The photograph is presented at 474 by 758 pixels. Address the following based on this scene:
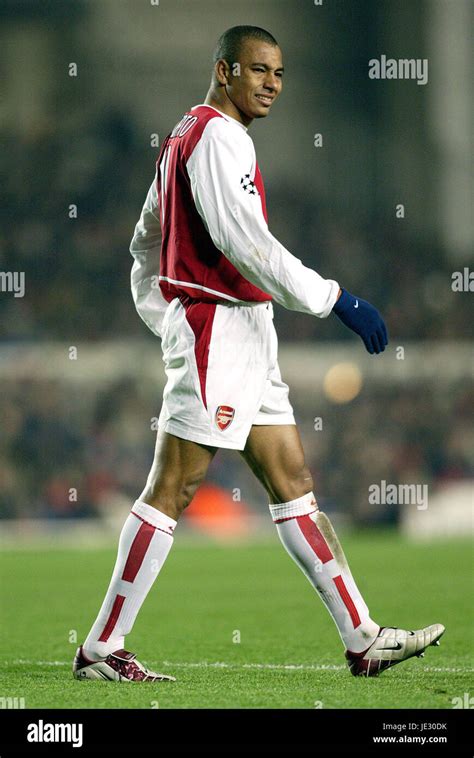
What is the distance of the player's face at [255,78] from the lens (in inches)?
179

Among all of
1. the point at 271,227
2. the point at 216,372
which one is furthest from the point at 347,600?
the point at 271,227

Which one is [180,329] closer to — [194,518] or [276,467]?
[276,467]

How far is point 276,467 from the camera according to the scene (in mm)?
4609

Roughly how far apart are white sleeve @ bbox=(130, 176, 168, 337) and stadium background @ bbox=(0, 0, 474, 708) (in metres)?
1.40

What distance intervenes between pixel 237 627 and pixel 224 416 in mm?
2632

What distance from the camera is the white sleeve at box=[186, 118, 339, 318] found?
14.0ft

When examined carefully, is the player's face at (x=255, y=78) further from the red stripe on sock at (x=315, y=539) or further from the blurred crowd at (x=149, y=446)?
the blurred crowd at (x=149, y=446)

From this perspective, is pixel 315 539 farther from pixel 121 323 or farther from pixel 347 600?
pixel 121 323

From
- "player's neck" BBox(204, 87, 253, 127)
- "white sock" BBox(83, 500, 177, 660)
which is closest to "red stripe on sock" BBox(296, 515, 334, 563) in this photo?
"white sock" BBox(83, 500, 177, 660)

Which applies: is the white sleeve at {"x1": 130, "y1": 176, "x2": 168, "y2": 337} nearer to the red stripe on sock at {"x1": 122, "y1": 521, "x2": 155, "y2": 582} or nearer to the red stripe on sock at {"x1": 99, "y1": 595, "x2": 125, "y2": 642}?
the red stripe on sock at {"x1": 122, "y1": 521, "x2": 155, "y2": 582}

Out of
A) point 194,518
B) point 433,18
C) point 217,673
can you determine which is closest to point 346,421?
point 194,518

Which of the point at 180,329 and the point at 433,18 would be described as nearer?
the point at 180,329

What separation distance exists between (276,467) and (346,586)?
504mm

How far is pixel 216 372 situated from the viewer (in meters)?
4.45
